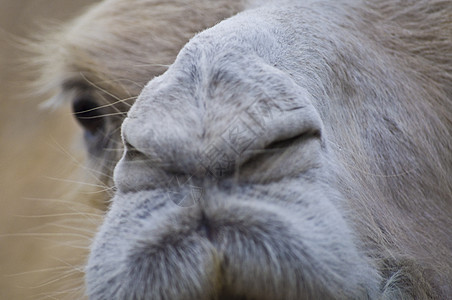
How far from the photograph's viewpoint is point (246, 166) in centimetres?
182

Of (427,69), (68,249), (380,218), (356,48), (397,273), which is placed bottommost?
(68,249)

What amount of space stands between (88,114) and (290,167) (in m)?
1.90

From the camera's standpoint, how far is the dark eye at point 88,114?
136 inches

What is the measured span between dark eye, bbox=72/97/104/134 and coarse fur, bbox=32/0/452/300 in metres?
1.10

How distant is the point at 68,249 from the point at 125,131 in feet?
7.99

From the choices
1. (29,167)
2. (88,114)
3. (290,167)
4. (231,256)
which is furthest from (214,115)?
(29,167)

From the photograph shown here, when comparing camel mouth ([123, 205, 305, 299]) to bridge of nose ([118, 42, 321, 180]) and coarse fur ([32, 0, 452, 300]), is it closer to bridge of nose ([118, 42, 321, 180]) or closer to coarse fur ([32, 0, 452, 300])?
coarse fur ([32, 0, 452, 300])

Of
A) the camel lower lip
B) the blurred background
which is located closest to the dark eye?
the blurred background

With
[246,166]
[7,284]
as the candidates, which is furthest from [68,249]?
[246,166]

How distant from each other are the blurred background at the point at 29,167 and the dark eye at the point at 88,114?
1.90 feet

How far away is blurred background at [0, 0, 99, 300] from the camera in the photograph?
15.1ft

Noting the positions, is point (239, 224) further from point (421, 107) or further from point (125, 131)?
point (421, 107)

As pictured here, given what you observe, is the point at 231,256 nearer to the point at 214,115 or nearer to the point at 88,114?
the point at 214,115

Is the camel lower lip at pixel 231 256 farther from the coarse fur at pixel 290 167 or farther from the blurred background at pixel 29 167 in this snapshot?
the blurred background at pixel 29 167
